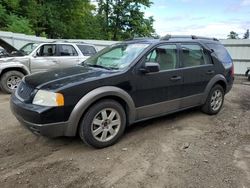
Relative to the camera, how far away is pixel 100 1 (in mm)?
32688

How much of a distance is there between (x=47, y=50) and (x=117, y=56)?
484 centimetres

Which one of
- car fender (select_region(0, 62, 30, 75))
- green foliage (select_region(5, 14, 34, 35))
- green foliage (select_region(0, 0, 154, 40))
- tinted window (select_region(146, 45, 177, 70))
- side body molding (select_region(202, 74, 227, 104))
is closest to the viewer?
tinted window (select_region(146, 45, 177, 70))

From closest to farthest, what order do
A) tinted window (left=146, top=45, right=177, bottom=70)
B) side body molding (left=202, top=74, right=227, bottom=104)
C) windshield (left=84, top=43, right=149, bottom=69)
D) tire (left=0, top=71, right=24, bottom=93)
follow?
windshield (left=84, top=43, right=149, bottom=69)
tinted window (left=146, top=45, right=177, bottom=70)
side body molding (left=202, top=74, right=227, bottom=104)
tire (left=0, top=71, right=24, bottom=93)

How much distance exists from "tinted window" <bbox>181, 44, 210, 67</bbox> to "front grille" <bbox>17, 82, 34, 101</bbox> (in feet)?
9.46

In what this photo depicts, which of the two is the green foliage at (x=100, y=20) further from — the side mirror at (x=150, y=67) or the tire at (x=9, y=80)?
the side mirror at (x=150, y=67)

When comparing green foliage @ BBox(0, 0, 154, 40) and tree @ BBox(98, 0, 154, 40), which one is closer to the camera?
green foliage @ BBox(0, 0, 154, 40)

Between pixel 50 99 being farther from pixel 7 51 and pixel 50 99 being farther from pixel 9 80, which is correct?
pixel 7 51

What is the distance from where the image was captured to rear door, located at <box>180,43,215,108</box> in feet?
18.3

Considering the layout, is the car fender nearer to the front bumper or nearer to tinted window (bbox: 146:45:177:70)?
the front bumper

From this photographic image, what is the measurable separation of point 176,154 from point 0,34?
42.7 ft

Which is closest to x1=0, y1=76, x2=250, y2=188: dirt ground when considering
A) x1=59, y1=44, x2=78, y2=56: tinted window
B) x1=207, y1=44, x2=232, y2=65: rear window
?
x1=207, y1=44, x2=232, y2=65: rear window

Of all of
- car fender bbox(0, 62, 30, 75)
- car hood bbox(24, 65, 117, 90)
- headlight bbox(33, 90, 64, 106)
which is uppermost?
car hood bbox(24, 65, 117, 90)

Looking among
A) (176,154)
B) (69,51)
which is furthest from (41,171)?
(69,51)

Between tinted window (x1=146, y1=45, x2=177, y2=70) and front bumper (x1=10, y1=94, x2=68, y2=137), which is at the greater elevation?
tinted window (x1=146, y1=45, x2=177, y2=70)
